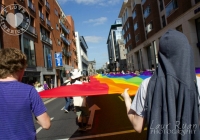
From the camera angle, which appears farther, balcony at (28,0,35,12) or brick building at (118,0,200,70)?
balcony at (28,0,35,12)

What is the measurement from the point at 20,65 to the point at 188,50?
1.65 metres

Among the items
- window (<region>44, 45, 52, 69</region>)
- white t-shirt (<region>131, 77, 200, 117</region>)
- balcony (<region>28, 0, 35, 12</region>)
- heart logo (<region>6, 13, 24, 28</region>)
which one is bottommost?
white t-shirt (<region>131, 77, 200, 117</region>)

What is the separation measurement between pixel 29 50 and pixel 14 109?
2657 centimetres

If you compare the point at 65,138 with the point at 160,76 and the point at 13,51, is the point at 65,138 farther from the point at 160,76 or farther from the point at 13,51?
the point at 160,76

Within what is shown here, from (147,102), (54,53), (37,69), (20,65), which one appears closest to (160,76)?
(147,102)

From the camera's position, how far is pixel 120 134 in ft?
17.7

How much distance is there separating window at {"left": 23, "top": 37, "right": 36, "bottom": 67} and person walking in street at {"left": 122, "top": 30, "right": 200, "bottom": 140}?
83.6 feet

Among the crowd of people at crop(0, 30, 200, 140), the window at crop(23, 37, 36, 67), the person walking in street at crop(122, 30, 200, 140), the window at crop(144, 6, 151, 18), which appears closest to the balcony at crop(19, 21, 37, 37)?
the window at crop(23, 37, 36, 67)

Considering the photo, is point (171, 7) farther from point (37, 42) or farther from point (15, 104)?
point (15, 104)

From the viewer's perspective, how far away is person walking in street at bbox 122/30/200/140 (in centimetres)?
155

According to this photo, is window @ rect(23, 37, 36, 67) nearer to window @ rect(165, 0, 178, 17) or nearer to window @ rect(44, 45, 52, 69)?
window @ rect(44, 45, 52, 69)

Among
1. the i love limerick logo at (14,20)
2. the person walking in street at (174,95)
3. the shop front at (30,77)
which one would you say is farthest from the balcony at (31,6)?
the person walking in street at (174,95)

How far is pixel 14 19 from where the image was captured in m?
22.0

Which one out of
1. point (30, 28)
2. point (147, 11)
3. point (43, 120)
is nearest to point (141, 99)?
point (43, 120)
